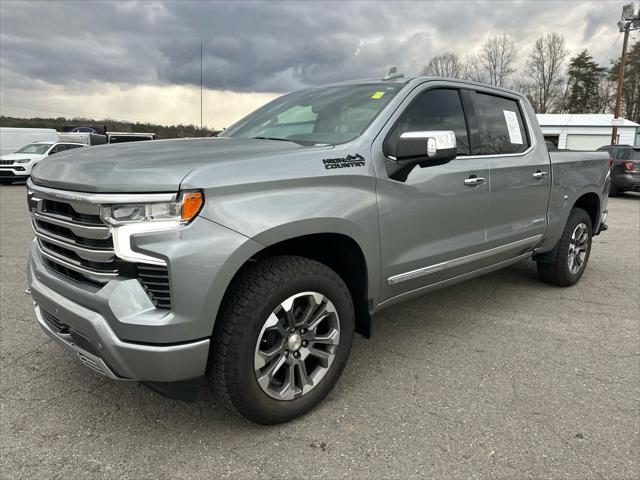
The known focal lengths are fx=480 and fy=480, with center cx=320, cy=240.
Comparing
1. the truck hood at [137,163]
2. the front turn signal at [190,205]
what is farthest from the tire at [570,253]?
the front turn signal at [190,205]

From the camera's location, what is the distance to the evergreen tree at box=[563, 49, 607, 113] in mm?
49625

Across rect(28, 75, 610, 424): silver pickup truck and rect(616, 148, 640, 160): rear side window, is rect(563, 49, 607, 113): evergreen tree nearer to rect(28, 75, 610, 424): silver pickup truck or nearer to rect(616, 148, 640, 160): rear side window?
rect(616, 148, 640, 160): rear side window

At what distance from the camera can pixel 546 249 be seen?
4.52 meters

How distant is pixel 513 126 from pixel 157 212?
127 inches

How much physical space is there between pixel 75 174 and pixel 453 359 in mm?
2558

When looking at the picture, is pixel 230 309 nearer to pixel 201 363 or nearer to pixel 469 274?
pixel 201 363

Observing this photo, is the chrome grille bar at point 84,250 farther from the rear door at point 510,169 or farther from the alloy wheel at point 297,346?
the rear door at point 510,169

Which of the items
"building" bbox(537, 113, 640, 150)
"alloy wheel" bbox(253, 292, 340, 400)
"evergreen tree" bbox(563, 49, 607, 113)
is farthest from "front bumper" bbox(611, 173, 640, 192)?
"evergreen tree" bbox(563, 49, 607, 113)

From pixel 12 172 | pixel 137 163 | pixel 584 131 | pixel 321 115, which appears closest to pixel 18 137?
pixel 12 172

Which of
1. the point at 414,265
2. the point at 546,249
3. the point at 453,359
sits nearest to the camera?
the point at 414,265

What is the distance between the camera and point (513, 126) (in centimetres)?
408

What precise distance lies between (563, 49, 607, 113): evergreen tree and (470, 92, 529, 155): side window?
53585mm

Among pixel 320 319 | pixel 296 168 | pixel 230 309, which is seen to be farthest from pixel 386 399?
pixel 296 168

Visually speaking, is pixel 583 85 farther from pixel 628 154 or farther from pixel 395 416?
pixel 395 416
